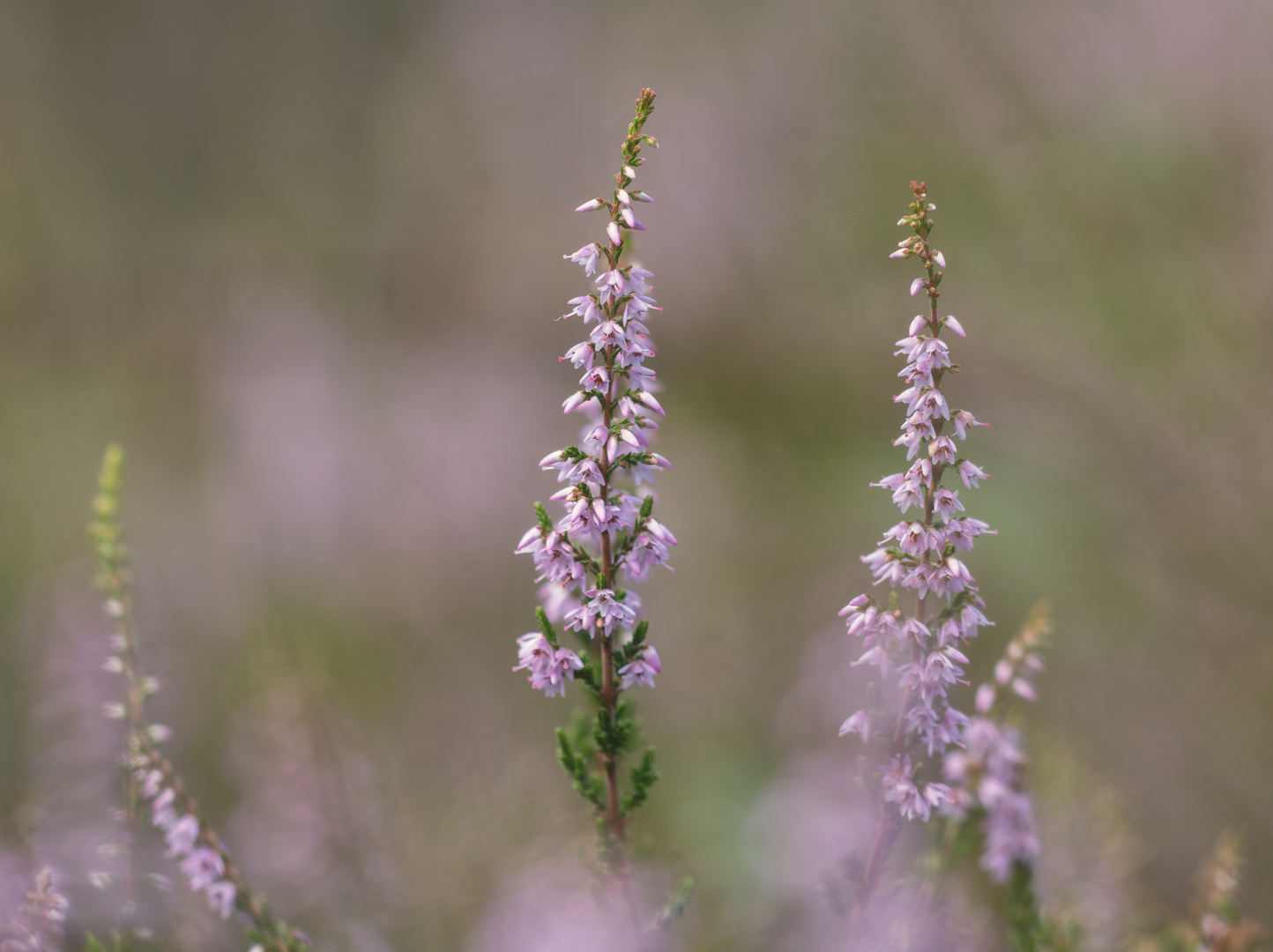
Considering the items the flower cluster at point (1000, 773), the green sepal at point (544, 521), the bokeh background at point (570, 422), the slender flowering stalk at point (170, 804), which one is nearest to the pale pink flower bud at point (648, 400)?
the green sepal at point (544, 521)

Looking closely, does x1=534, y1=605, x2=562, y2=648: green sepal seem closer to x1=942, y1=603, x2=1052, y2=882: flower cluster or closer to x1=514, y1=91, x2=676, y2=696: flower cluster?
x1=514, y1=91, x2=676, y2=696: flower cluster

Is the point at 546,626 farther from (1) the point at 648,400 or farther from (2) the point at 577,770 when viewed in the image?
(1) the point at 648,400

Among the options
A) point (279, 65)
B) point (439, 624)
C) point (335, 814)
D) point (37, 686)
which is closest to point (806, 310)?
point (439, 624)

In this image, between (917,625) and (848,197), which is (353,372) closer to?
(848,197)

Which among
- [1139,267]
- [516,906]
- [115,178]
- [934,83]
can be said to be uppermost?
[115,178]

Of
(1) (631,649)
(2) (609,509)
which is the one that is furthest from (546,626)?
(2) (609,509)
